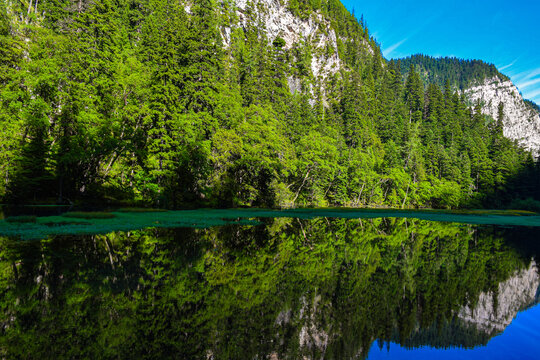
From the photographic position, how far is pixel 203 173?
31.3 metres

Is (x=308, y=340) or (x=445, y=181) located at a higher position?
(x=445, y=181)

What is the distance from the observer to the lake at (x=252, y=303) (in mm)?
3980

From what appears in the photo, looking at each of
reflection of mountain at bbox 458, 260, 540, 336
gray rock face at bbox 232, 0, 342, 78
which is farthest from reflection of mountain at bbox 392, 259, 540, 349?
gray rock face at bbox 232, 0, 342, 78

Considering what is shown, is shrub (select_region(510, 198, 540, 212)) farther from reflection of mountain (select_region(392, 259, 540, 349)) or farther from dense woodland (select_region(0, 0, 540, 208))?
reflection of mountain (select_region(392, 259, 540, 349))

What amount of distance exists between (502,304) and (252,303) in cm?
571

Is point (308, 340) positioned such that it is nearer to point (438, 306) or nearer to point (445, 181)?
point (438, 306)

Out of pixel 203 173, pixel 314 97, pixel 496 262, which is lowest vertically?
pixel 496 262

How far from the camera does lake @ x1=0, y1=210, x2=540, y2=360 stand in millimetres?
3980

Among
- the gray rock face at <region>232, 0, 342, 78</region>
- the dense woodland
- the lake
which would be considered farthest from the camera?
the gray rock face at <region>232, 0, 342, 78</region>

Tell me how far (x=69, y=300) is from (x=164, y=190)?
24759 millimetres

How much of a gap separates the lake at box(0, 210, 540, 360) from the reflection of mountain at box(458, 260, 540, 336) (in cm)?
3

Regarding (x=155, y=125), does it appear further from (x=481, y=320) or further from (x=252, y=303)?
(x=481, y=320)

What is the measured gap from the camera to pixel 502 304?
20.4 feet

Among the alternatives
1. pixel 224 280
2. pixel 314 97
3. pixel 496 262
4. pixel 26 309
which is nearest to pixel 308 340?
pixel 224 280
